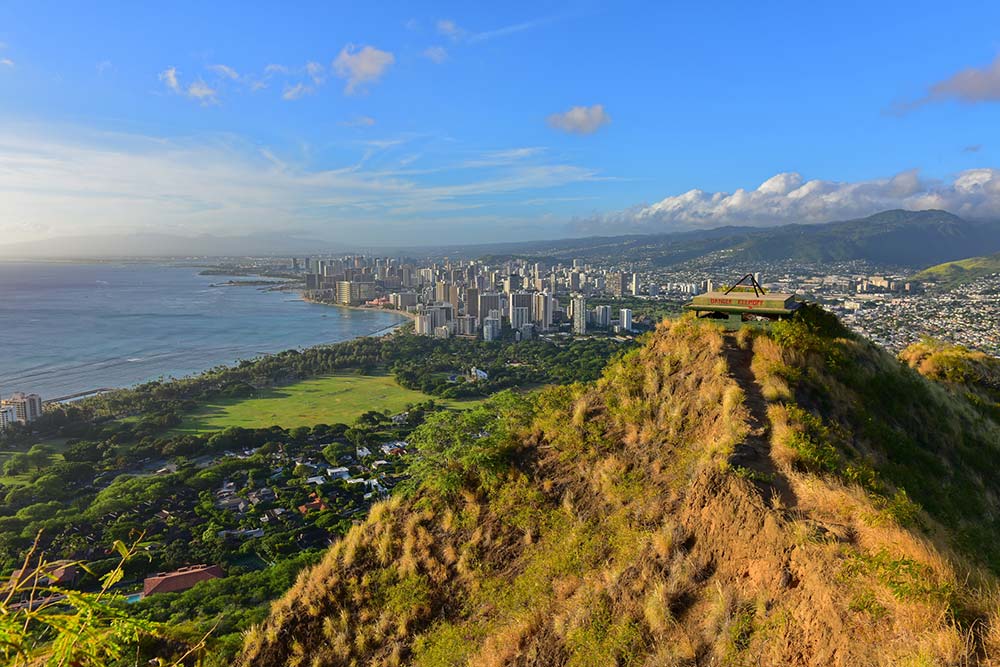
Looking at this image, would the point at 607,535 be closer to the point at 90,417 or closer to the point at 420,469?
the point at 420,469

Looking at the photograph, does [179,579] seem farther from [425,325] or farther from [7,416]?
[425,325]

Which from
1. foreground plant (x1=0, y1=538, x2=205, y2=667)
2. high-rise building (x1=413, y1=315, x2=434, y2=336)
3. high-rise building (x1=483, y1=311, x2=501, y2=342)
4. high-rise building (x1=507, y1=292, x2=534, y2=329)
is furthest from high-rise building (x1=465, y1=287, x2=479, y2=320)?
foreground plant (x1=0, y1=538, x2=205, y2=667)

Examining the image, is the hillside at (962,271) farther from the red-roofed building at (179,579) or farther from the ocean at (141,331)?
the red-roofed building at (179,579)

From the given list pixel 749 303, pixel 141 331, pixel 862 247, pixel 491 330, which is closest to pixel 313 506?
pixel 749 303

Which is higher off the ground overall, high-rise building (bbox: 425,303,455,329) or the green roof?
the green roof

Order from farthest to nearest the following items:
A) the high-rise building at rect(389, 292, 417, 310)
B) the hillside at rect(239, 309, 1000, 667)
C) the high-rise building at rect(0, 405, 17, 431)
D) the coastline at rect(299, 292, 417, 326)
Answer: the high-rise building at rect(389, 292, 417, 310), the coastline at rect(299, 292, 417, 326), the high-rise building at rect(0, 405, 17, 431), the hillside at rect(239, 309, 1000, 667)

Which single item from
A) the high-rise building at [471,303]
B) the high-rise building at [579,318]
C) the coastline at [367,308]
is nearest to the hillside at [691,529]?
the high-rise building at [579,318]

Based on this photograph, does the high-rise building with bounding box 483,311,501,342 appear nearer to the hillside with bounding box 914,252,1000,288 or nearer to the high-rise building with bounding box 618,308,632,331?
the high-rise building with bounding box 618,308,632,331

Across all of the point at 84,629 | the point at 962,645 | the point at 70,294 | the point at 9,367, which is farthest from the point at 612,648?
the point at 70,294
